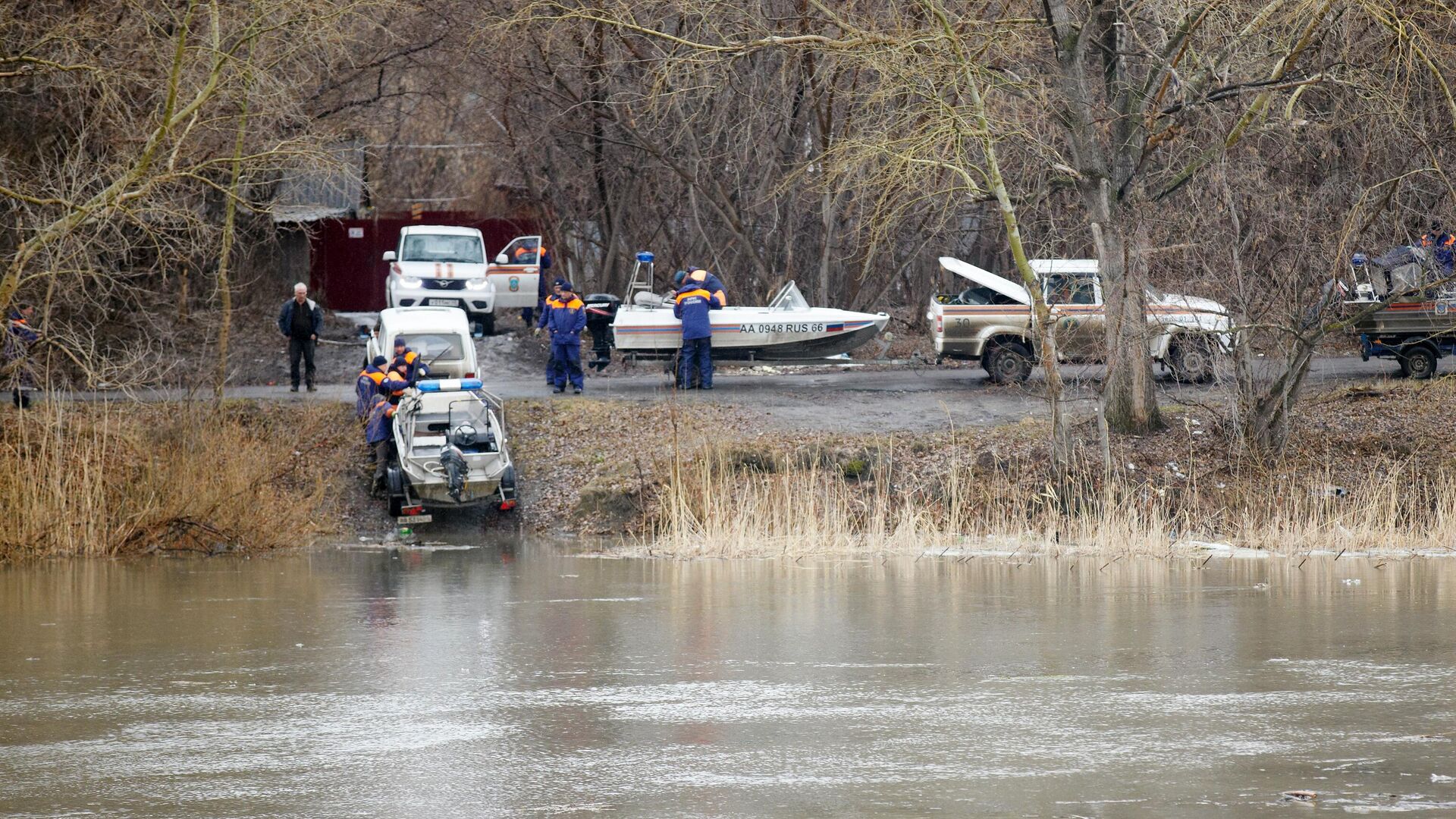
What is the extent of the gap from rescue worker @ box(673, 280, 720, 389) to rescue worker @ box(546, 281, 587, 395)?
61.0 inches

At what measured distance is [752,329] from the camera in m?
24.6

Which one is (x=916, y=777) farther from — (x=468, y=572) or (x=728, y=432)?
(x=728, y=432)

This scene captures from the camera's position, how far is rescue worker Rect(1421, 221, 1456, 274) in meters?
20.7

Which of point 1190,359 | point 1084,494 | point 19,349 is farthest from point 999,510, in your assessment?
point 19,349

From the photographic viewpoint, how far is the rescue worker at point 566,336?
23.7 m

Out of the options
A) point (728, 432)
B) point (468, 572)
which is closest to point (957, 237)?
point (728, 432)

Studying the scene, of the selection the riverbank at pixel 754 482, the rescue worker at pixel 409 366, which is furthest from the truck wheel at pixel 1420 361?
the rescue worker at pixel 409 366

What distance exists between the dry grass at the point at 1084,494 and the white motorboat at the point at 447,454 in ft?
7.08

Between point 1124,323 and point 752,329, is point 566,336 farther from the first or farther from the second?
point 1124,323

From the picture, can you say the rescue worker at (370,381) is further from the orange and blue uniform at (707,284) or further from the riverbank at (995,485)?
the orange and blue uniform at (707,284)

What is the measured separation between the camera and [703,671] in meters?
9.13

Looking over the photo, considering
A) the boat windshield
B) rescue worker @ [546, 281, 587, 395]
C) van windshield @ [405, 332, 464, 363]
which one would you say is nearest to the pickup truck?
the boat windshield

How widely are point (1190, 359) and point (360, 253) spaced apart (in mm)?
21150

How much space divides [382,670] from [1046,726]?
13.3ft
